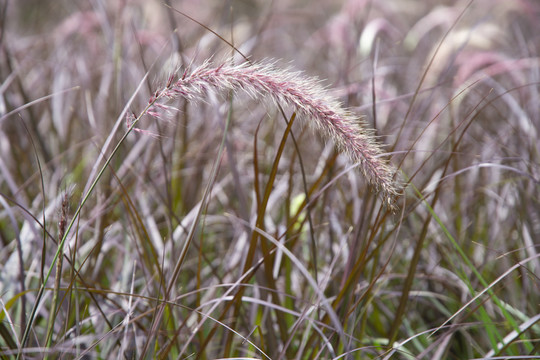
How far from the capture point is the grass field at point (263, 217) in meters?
1.11

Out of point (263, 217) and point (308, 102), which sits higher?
point (308, 102)

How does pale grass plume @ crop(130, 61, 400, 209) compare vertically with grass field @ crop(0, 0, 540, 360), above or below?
above

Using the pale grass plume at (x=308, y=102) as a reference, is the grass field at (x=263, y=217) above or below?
below

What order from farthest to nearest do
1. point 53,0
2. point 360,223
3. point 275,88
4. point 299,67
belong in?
point 53,0 → point 299,67 → point 360,223 → point 275,88

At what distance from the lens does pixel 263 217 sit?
1.19m

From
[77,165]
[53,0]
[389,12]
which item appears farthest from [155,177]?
[53,0]

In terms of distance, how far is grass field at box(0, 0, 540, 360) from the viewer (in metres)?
1.11

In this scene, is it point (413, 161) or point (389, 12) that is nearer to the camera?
point (413, 161)

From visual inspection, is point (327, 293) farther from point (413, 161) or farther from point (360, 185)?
point (413, 161)

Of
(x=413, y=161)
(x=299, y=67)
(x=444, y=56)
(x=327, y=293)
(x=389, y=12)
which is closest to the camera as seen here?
(x=327, y=293)

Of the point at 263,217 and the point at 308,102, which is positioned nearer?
the point at 308,102

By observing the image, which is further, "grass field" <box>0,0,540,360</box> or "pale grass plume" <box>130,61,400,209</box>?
"grass field" <box>0,0,540,360</box>

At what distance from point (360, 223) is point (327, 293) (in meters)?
0.51

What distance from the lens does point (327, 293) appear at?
1771 millimetres
